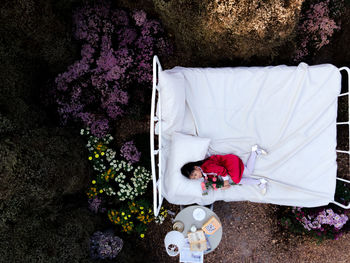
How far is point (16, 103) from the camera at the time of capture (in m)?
3.16

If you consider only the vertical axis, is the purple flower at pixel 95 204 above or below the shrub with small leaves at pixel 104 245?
above

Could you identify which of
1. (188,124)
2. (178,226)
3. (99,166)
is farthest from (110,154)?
(178,226)

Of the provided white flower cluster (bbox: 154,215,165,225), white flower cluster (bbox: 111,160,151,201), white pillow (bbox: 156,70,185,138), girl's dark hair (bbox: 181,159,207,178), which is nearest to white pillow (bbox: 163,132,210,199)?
girl's dark hair (bbox: 181,159,207,178)

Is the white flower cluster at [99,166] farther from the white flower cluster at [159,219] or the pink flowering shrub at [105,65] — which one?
the white flower cluster at [159,219]

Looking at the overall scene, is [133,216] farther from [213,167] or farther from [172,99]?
[172,99]

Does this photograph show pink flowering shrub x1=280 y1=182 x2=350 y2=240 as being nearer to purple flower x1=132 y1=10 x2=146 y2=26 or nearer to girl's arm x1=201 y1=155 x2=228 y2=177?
girl's arm x1=201 y1=155 x2=228 y2=177

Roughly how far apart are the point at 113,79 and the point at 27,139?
53.3 inches

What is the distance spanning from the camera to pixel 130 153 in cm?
383

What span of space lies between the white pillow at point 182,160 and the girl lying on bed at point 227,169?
9cm

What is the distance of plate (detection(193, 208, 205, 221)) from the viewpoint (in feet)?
11.3

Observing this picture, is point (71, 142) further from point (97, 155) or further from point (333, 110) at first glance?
point (333, 110)

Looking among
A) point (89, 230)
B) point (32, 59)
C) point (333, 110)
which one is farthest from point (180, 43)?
point (89, 230)

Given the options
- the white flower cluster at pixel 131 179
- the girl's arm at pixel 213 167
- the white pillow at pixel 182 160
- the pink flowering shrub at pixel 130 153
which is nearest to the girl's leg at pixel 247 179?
the girl's arm at pixel 213 167

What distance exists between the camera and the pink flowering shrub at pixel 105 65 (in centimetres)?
358
